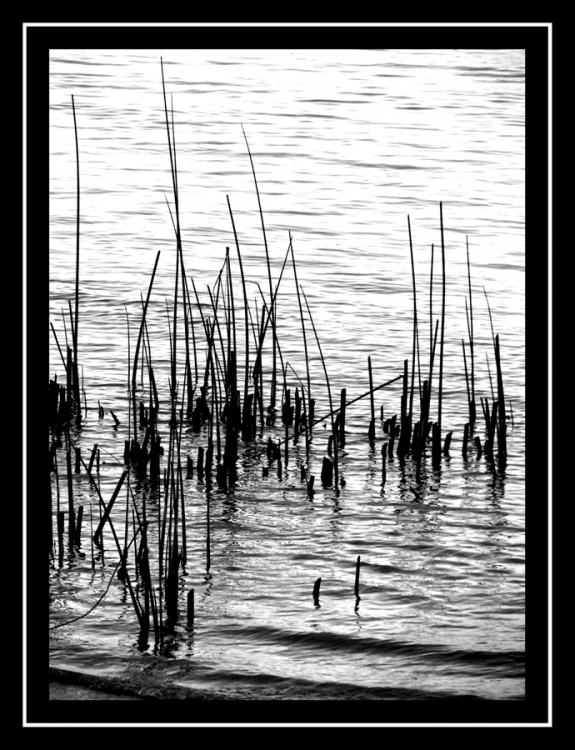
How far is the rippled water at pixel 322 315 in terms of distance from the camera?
12.0 ft

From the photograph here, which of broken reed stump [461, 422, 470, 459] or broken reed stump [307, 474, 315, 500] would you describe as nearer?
broken reed stump [307, 474, 315, 500]

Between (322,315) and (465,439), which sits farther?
(322,315)

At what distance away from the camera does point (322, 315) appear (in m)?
8.18

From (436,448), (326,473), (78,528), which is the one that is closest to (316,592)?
(78,528)

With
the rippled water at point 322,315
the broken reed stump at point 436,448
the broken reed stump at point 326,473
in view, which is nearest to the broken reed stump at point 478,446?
the rippled water at point 322,315

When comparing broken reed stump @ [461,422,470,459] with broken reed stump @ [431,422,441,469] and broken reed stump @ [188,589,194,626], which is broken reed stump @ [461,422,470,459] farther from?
broken reed stump @ [188,589,194,626]

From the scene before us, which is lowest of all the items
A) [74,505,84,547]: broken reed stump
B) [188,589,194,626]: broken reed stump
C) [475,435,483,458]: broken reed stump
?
[188,589,194,626]: broken reed stump

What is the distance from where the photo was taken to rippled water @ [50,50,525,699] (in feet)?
12.0

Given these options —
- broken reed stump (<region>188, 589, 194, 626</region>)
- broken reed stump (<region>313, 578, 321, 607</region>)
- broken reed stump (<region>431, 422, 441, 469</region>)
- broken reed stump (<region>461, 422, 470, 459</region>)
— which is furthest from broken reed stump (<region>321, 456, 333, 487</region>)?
broken reed stump (<region>188, 589, 194, 626</region>)

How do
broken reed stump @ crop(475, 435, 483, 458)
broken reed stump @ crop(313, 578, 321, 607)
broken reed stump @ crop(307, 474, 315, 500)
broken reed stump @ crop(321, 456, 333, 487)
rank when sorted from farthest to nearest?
broken reed stump @ crop(475, 435, 483, 458) → broken reed stump @ crop(321, 456, 333, 487) → broken reed stump @ crop(307, 474, 315, 500) → broken reed stump @ crop(313, 578, 321, 607)

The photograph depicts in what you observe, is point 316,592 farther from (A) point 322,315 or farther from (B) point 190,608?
(A) point 322,315
